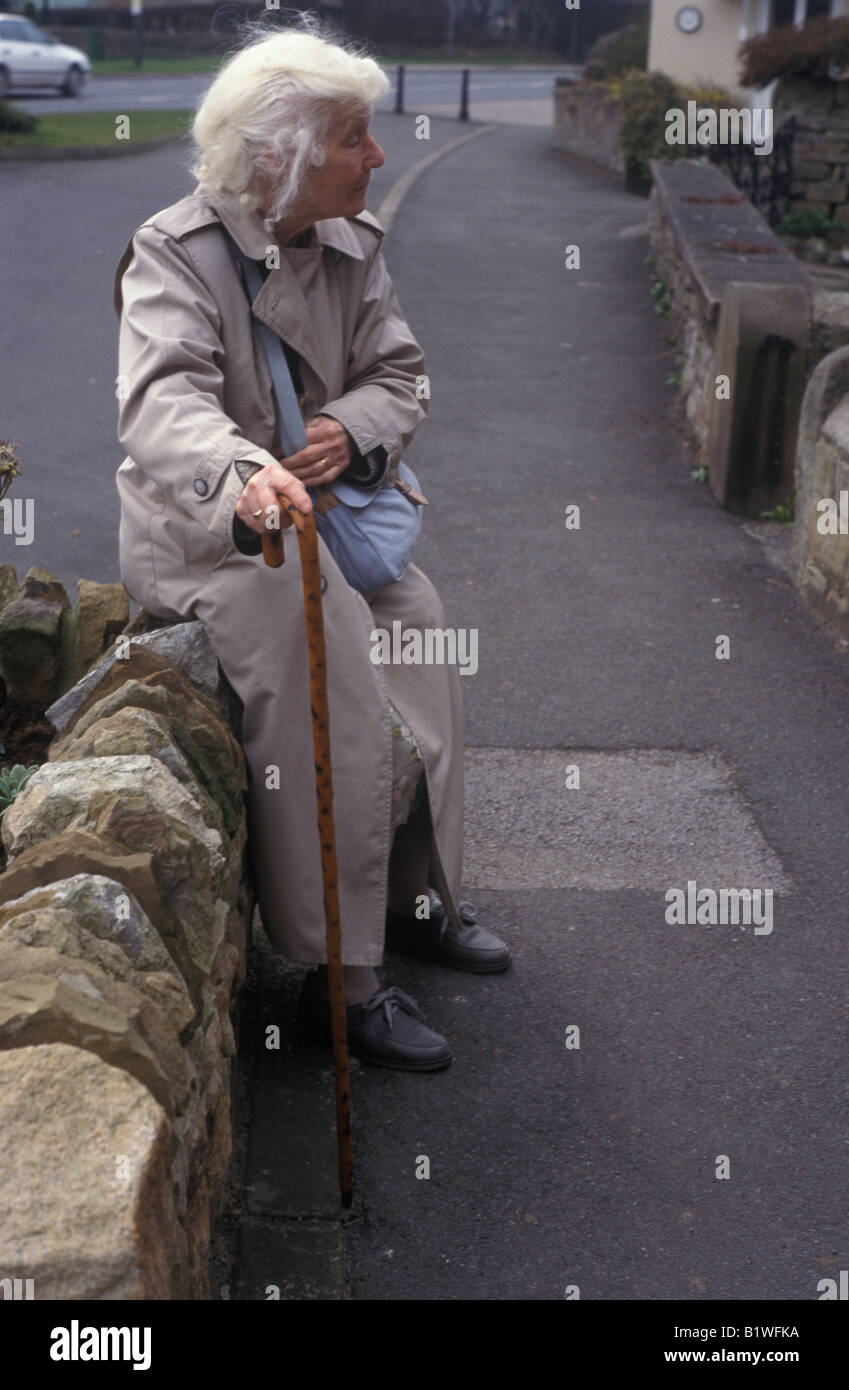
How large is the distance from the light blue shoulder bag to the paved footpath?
40.8 inches

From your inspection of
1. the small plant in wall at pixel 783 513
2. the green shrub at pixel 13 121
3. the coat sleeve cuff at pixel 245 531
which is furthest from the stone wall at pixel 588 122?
the coat sleeve cuff at pixel 245 531

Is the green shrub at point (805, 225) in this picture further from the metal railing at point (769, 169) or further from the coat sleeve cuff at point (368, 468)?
the coat sleeve cuff at point (368, 468)

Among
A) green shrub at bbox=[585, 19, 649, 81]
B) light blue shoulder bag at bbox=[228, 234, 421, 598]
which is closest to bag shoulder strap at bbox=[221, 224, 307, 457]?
light blue shoulder bag at bbox=[228, 234, 421, 598]

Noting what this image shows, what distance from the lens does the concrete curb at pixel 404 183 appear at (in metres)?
15.9

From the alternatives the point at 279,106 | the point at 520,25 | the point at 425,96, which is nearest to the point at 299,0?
the point at 425,96

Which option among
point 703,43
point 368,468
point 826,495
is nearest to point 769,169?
point 703,43

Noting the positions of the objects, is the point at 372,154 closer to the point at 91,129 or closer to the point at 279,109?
the point at 279,109

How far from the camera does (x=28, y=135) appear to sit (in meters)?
21.6

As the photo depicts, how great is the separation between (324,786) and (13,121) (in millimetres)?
21191

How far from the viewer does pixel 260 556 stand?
3.15 metres

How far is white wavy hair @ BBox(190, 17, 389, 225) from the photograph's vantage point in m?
3.12

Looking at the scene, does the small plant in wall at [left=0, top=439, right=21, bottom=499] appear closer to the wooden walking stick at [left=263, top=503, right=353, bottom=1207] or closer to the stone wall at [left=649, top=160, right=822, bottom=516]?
the wooden walking stick at [left=263, top=503, right=353, bottom=1207]

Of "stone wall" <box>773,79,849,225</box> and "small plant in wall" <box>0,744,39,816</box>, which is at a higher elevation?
"stone wall" <box>773,79,849,225</box>

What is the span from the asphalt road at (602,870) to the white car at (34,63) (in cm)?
2534
